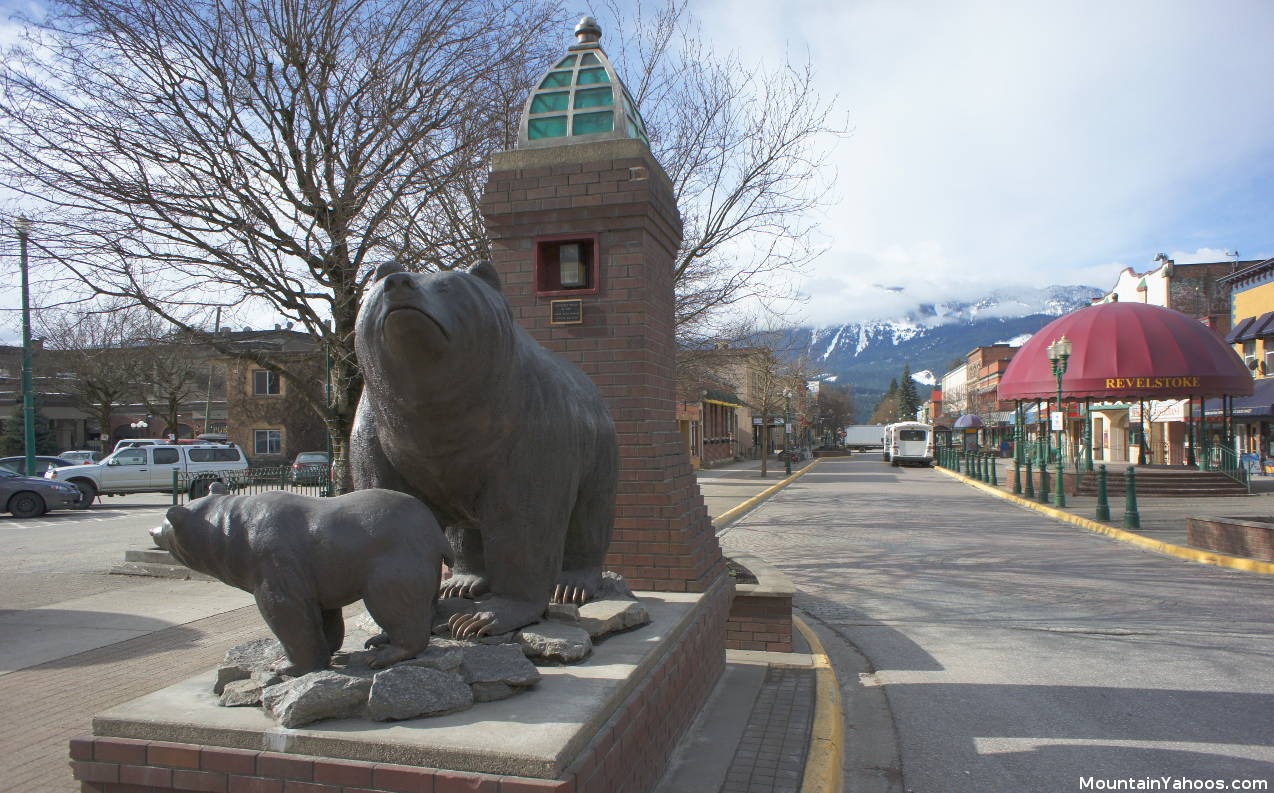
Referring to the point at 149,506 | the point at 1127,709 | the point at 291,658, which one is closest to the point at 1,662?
the point at 291,658

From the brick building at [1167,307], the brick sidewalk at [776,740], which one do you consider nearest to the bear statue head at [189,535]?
the brick sidewalk at [776,740]

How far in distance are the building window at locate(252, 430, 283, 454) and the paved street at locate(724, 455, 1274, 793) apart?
34186mm

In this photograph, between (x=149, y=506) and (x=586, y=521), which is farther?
(x=149, y=506)

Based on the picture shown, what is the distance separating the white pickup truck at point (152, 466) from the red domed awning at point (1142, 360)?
84.6ft

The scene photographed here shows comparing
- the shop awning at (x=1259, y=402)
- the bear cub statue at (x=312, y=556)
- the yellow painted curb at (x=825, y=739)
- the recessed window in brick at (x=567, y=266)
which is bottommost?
the yellow painted curb at (x=825, y=739)

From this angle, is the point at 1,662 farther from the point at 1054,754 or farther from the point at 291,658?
the point at 1054,754

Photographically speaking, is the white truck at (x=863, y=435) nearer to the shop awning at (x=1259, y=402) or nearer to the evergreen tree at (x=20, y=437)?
the shop awning at (x=1259, y=402)

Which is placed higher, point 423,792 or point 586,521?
point 586,521

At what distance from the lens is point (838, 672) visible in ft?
20.4

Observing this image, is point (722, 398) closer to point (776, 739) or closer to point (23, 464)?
point (23, 464)

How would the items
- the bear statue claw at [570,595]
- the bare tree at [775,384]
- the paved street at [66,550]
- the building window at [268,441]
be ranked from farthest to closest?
the building window at [268,441], the bare tree at [775,384], the paved street at [66,550], the bear statue claw at [570,595]

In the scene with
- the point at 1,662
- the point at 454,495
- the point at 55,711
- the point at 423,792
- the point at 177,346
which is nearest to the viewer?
the point at 423,792

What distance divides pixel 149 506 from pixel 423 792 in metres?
24.2

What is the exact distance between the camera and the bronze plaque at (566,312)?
512cm
